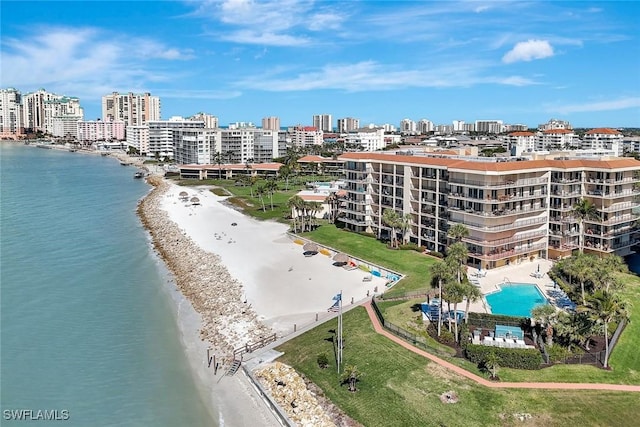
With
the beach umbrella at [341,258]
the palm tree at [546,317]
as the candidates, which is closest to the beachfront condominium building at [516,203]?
the beach umbrella at [341,258]

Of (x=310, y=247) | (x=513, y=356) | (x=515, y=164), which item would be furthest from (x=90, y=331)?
(x=515, y=164)

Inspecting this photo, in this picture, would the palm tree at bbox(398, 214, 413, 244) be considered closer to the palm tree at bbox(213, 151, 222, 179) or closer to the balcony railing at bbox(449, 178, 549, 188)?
the balcony railing at bbox(449, 178, 549, 188)

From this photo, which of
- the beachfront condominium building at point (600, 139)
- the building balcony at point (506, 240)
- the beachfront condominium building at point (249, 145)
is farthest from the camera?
the beachfront condominium building at point (249, 145)

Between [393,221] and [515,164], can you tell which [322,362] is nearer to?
[393,221]

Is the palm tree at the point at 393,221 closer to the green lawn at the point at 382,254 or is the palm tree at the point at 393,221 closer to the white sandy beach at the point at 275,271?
the green lawn at the point at 382,254

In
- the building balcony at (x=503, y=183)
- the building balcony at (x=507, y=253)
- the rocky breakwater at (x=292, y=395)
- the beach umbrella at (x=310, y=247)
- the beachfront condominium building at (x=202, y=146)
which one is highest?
the beachfront condominium building at (x=202, y=146)

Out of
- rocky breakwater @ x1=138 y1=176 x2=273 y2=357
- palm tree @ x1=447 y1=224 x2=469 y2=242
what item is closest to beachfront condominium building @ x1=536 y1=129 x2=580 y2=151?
palm tree @ x1=447 y1=224 x2=469 y2=242

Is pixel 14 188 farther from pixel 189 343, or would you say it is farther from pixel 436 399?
pixel 436 399
